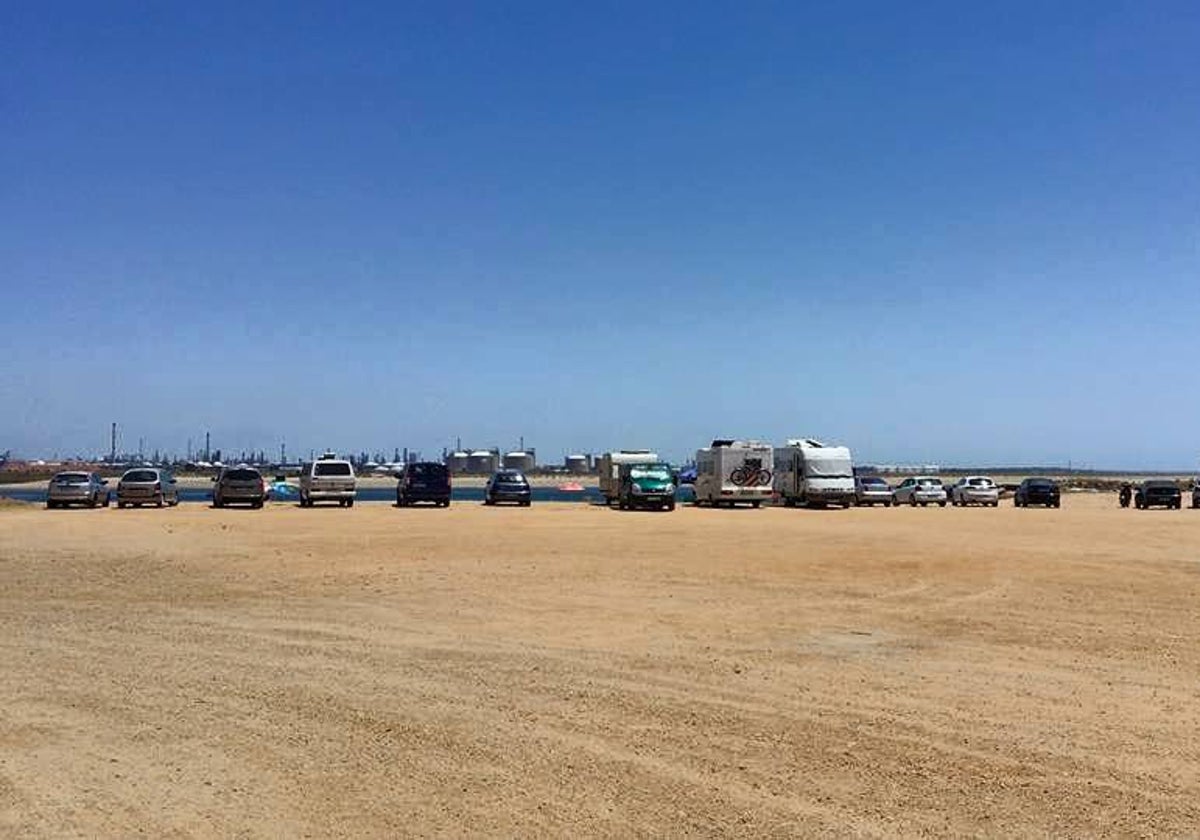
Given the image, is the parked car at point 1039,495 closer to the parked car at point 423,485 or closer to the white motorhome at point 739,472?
the white motorhome at point 739,472

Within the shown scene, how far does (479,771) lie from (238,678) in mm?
3841

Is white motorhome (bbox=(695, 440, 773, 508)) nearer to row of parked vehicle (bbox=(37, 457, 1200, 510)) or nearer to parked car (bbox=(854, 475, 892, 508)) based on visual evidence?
row of parked vehicle (bbox=(37, 457, 1200, 510))

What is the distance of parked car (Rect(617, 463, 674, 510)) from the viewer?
5025 centimetres

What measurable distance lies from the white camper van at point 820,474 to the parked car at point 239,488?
24.0 metres

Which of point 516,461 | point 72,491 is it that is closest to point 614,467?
point 72,491

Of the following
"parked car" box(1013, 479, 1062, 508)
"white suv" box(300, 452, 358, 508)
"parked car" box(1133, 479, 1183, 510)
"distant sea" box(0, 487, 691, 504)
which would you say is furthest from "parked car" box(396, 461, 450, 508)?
"parked car" box(1133, 479, 1183, 510)

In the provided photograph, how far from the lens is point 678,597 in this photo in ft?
55.1

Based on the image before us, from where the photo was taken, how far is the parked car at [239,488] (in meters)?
48.7

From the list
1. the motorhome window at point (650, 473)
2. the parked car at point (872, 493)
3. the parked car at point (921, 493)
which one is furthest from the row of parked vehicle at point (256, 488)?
the parked car at point (921, 493)

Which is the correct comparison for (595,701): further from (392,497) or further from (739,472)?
(392,497)

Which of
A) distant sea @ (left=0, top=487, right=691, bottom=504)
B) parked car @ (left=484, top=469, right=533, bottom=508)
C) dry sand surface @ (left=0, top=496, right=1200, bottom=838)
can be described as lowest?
dry sand surface @ (left=0, top=496, right=1200, bottom=838)

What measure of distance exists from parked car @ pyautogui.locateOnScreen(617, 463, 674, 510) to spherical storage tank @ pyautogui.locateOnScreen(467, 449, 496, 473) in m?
108

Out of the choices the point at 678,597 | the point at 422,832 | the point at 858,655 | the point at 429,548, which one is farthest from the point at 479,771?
the point at 429,548

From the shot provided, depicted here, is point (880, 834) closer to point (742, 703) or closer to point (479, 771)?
point (479, 771)
